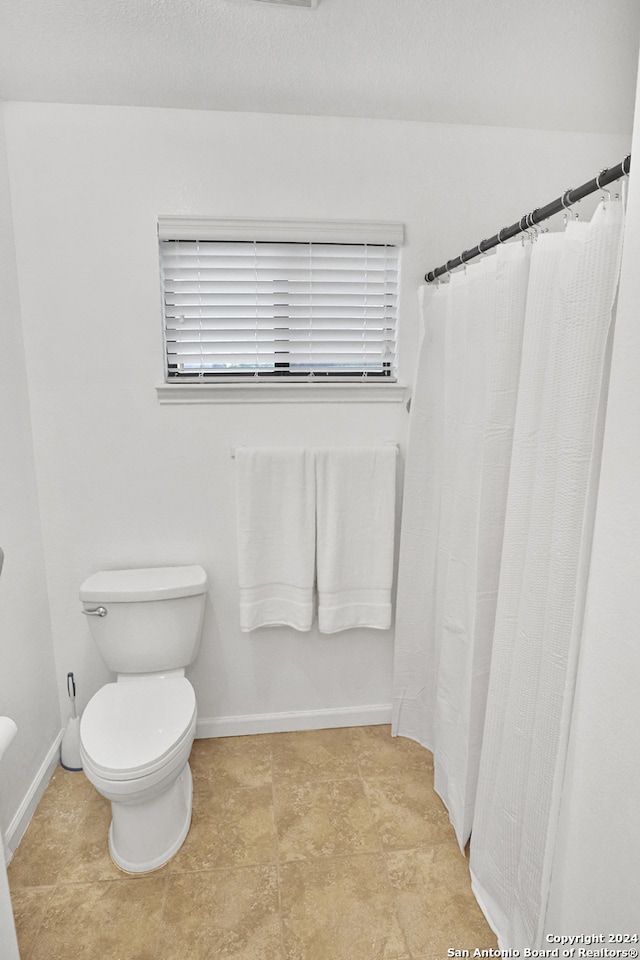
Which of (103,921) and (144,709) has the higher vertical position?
(144,709)

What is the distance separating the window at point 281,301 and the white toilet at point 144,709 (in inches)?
31.0

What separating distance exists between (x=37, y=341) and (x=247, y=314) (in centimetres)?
75

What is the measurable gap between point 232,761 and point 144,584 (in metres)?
0.81

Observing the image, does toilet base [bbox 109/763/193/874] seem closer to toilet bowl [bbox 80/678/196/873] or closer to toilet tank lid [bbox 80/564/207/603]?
toilet bowl [bbox 80/678/196/873]

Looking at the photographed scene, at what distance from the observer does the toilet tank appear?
79.1 inches

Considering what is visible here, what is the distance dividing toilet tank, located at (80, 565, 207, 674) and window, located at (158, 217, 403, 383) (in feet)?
2.49

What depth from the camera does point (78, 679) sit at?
227 cm

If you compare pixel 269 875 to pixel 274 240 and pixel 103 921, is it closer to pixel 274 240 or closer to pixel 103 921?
pixel 103 921

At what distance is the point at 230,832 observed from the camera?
1.90 meters

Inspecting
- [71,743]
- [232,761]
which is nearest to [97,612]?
[71,743]

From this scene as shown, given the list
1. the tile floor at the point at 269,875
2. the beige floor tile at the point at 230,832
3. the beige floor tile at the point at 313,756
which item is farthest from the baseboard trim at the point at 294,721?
the beige floor tile at the point at 230,832

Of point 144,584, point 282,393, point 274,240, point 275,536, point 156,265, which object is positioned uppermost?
point 274,240

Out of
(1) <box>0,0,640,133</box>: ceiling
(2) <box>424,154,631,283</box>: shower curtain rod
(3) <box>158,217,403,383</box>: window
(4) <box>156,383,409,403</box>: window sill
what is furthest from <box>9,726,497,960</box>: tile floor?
(1) <box>0,0,640,133</box>: ceiling

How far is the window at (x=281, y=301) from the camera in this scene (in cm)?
209
